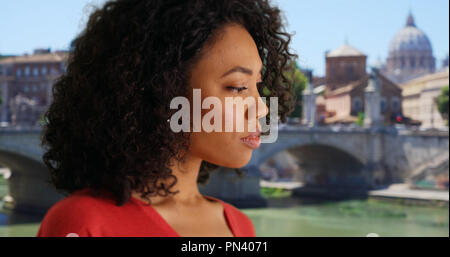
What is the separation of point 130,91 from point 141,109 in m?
0.05

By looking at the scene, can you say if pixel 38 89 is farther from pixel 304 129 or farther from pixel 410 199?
pixel 410 199

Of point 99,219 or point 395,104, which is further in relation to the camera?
point 395,104

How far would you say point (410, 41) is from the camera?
5003 centimetres

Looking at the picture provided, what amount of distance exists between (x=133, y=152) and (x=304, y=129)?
20.9 meters

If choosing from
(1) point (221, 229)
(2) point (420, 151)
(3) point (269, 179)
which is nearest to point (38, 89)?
(3) point (269, 179)

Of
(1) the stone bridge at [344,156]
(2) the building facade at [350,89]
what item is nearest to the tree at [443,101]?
(2) the building facade at [350,89]

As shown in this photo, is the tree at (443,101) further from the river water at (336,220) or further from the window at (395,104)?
the river water at (336,220)

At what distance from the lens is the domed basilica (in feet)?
160

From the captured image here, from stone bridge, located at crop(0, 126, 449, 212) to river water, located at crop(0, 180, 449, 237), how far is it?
121 centimetres

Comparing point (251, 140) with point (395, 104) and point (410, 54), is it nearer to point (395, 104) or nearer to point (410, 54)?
point (395, 104)

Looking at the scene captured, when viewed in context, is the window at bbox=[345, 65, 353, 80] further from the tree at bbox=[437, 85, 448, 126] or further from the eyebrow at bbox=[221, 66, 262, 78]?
the eyebrow at bbox=[221, 66, 262, 78]

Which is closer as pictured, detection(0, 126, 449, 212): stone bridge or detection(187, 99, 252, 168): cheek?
detection(187, 99, 252, 168): cheek

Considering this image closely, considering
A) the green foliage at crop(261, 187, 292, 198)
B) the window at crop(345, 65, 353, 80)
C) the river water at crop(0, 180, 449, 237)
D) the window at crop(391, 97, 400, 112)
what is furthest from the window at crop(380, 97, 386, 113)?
the river water at crop(0, 180, 449, 237)

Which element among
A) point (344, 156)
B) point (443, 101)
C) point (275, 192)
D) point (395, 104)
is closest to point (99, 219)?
point (275, 192)
